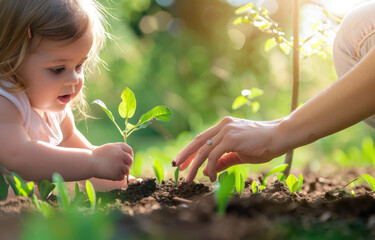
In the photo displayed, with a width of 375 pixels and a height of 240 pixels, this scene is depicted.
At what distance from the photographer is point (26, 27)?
192 centimetres

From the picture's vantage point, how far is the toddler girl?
5.83ft

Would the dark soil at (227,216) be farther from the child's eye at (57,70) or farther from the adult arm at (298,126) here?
the child's eye at (57,70)

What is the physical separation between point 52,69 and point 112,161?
21.8 inches

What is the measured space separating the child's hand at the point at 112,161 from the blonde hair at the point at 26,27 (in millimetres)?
534

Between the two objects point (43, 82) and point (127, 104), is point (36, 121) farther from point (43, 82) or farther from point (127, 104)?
point (127, 104)

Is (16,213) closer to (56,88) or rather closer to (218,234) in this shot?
(218,234)

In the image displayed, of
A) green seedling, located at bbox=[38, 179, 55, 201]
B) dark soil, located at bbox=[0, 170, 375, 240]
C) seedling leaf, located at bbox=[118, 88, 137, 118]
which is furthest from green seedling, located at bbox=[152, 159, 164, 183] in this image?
green seedling, located at bbox=[38, 179, 55, 201]

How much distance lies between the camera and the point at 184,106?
7.30 meters

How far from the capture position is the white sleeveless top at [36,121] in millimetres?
1920

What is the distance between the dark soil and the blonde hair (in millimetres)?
748

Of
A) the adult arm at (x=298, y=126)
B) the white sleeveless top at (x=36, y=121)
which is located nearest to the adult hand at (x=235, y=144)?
the adult arm at (x=298, y=126)

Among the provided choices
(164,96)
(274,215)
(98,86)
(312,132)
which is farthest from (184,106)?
(274,215)

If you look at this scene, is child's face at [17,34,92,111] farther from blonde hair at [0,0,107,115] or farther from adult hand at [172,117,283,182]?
adult hand at [172,117,283,182]

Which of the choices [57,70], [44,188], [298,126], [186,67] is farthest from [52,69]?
[186,67]
